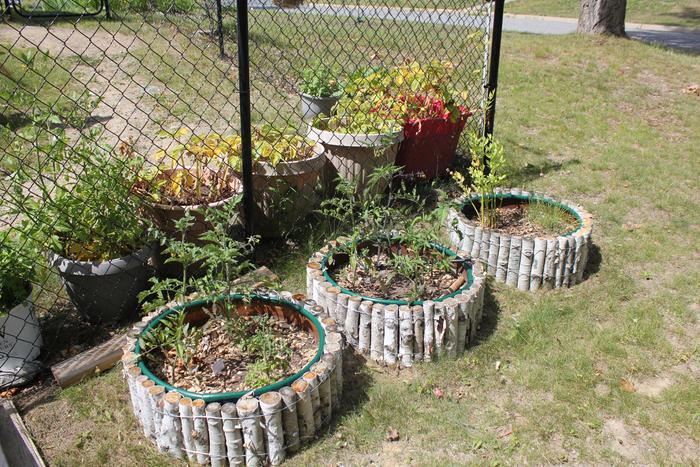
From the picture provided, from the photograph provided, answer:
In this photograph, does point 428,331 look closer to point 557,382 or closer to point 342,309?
point 342,309

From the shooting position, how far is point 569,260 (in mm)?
3826

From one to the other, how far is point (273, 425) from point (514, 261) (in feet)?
6.56

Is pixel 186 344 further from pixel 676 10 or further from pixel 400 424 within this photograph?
pixel 676 10

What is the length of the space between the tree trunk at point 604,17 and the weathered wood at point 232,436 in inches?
405

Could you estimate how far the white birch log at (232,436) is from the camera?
7.95ft

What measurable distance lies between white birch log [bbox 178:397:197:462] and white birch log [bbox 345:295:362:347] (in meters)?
0.98

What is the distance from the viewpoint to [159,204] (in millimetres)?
3537

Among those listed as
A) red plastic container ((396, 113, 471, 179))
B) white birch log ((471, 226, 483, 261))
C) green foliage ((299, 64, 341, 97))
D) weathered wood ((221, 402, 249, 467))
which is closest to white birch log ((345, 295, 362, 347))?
weathered wood ((221, 402, 249, 467))

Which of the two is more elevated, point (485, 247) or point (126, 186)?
point (126, 186)

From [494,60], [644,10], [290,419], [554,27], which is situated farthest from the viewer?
[644,10]

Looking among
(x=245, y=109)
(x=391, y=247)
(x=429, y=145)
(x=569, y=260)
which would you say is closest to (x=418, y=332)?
(x=391, y=247)

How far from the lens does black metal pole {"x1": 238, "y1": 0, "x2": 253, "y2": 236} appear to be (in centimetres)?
329

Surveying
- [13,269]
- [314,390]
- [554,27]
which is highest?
[554,27]

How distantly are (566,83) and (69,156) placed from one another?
23.3 feet
